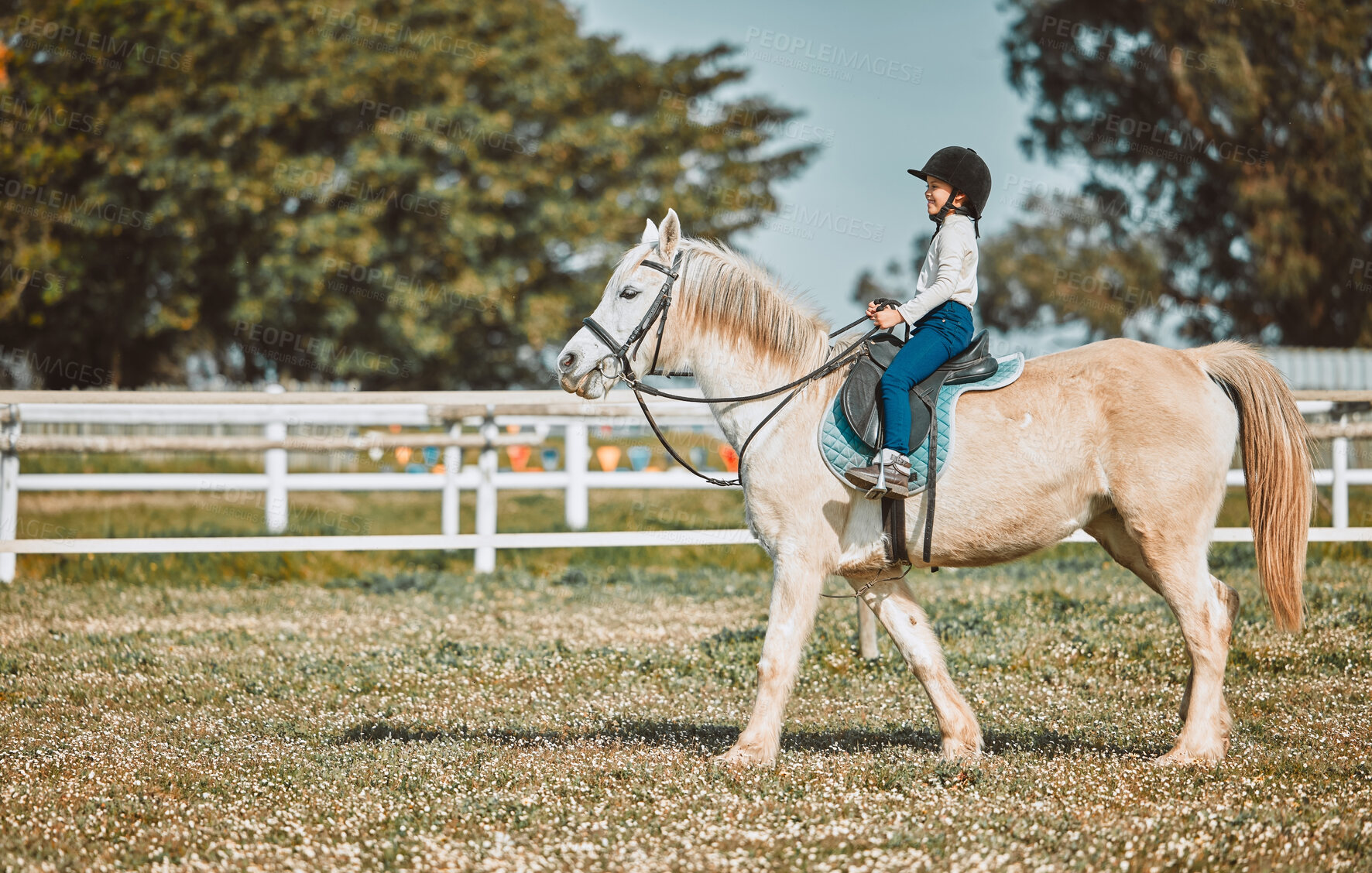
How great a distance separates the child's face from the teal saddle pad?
84 cm

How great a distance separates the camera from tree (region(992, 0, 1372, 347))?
88.1ft

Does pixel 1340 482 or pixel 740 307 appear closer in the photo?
pixel 740 307

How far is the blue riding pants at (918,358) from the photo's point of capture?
5121mm

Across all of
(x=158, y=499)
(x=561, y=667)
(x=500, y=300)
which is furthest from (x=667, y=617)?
(x=500, y=300)

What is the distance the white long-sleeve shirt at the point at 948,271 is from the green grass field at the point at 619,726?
2.09m

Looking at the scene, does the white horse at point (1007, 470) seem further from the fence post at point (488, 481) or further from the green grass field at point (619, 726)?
the fence post at point (488, 481)

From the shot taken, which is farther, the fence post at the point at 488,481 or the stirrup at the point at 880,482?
the fence post at the point at 488,481

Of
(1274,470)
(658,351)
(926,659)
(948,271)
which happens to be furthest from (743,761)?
(1274,470)

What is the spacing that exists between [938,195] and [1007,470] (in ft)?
4.42

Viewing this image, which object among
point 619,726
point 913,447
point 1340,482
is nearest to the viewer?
point 913,447

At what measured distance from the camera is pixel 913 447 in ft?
17.0

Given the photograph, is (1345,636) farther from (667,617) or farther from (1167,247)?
(1167,247)

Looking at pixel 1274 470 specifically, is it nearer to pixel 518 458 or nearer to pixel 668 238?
pixel 668 238

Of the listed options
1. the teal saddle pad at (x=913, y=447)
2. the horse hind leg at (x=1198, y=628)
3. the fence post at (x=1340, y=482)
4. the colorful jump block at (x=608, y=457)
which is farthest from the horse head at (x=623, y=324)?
the colorful jump block at (x=608, y=457)
